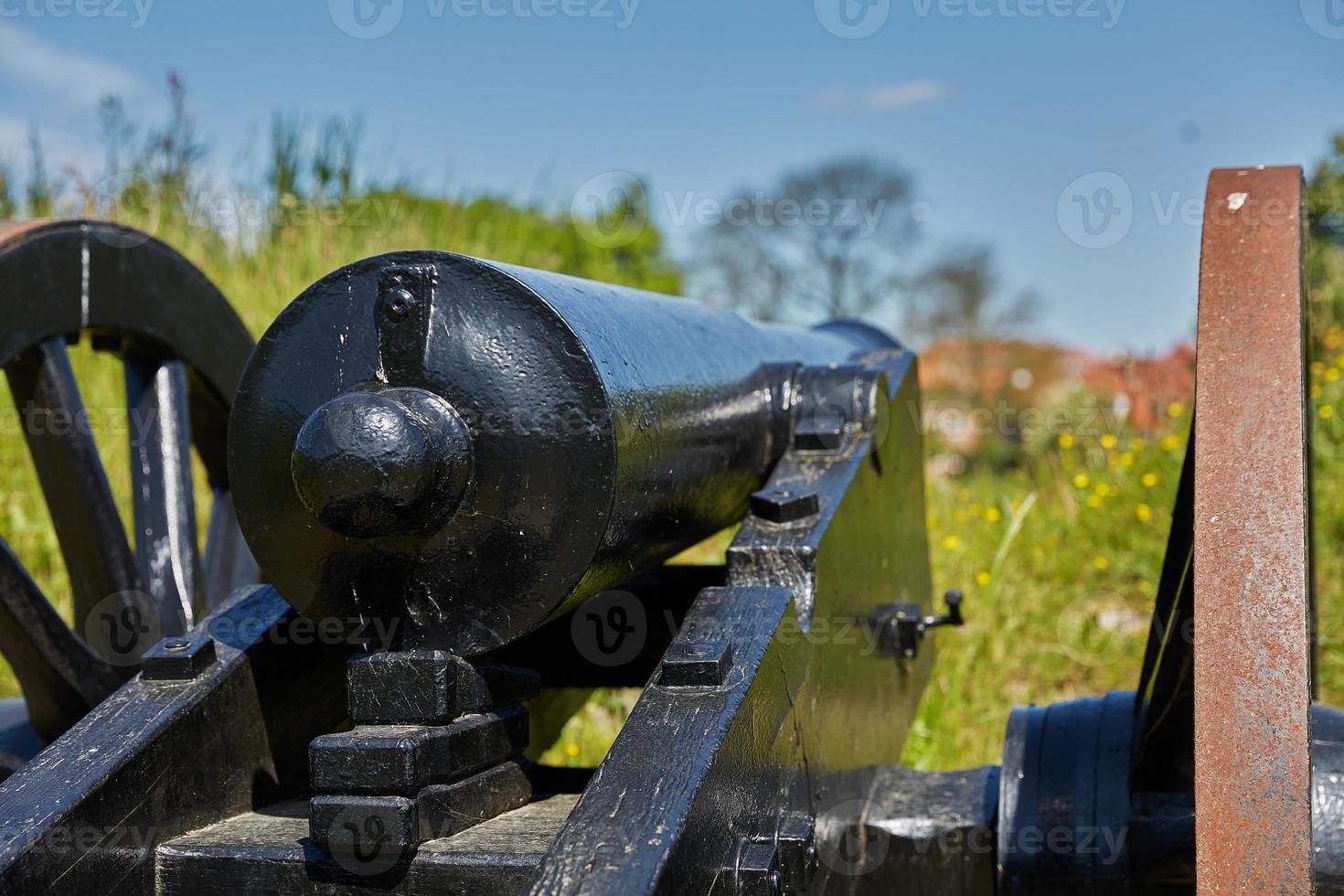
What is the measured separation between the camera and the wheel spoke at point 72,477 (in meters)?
2.62

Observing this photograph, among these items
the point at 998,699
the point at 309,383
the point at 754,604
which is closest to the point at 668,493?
the point at 754,604

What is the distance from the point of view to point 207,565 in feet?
10.2

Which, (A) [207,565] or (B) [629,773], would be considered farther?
(A) [207,565]

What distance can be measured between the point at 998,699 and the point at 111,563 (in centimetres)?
312

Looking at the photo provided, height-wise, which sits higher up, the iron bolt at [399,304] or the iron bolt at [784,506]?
the iron bolt at [399,304]

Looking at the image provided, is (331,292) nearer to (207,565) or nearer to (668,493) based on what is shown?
(668,493)

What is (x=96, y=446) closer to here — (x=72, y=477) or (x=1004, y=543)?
(x=72, y=477)

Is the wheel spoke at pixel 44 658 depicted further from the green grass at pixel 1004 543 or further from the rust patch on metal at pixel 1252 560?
the rust patch on metal at pixel 1252 560

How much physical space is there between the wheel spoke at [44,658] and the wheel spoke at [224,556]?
0.44 metres

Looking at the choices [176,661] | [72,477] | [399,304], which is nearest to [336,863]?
[176,661]

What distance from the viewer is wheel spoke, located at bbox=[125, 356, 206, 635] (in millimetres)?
A: 2900

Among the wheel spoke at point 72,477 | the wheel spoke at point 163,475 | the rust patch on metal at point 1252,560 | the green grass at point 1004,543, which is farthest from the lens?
the green grass at point 1004,543

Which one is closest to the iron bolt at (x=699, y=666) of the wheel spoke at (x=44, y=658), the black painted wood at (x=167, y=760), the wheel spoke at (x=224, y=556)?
the black painted wood at (x=167, y=760)

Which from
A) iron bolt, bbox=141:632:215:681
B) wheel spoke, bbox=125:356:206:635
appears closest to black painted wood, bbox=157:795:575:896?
iron bolt, bbox=141:632:215:681
